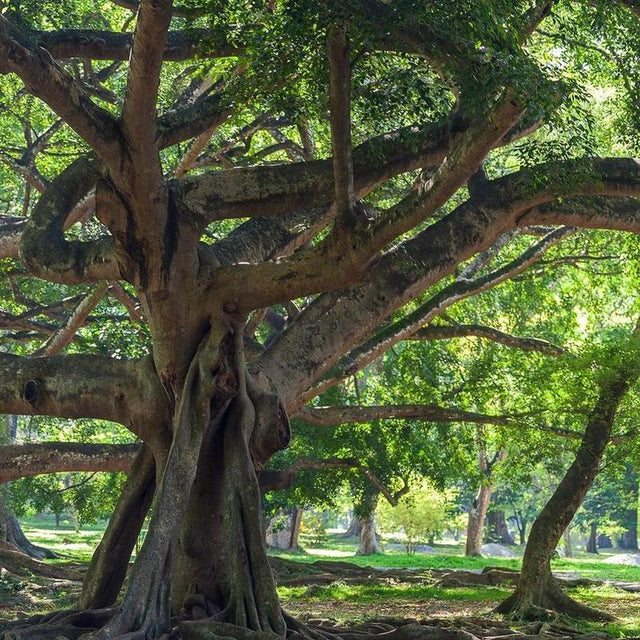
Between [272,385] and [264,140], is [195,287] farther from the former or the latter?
[264,140]

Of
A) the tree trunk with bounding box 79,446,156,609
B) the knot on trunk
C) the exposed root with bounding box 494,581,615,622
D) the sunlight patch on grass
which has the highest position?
the knot on trunk

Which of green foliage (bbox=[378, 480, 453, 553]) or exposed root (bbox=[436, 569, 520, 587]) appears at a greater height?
green foliage (bbox=[378, 480, 453, 553])

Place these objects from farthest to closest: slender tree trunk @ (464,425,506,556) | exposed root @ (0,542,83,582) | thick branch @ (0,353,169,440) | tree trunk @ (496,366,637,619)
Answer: slender tree trunk @ (464,425,506,556)
exposed root @ (0,542,83,582)
tree trunk @ (496,366,637,619)
thick branch @ (0,353,169,440)

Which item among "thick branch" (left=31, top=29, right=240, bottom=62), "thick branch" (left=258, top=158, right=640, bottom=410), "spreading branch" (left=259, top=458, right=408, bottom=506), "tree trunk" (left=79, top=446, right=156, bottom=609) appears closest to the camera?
"tree trunk" (left=79, top=446, right=156, bottom=609)

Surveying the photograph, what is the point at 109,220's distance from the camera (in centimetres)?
763

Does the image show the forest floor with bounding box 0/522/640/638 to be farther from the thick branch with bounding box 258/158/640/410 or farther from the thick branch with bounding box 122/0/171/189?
the thick branch with bounding box 122/0/171/189

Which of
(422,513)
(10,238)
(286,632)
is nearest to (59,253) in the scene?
(10,238)

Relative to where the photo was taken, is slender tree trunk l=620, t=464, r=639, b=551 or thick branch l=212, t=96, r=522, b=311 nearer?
thick branch l=212, t=96, r=522, b=311

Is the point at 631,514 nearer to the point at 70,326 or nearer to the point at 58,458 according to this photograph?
the point at 70,326

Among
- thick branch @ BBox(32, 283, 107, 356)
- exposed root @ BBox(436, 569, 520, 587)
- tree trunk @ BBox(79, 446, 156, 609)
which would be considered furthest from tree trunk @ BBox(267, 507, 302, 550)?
tree trunk @ BBox(79, 446, 156, 609)

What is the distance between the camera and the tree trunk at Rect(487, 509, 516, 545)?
48438mm

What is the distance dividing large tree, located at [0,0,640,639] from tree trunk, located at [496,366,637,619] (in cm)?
320

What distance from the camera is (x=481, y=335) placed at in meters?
13.9

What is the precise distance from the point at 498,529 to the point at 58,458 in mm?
41724
